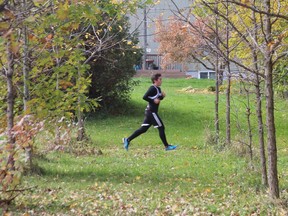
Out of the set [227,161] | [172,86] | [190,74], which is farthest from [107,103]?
[190,74]

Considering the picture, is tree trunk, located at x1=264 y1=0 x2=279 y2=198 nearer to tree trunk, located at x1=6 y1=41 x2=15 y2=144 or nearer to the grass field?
the grass field

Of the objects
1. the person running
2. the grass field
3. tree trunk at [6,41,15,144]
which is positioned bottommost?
the grass field

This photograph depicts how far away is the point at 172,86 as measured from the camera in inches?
1612

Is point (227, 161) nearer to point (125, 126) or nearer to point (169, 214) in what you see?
point (169, 214)

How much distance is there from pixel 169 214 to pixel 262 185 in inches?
81.8

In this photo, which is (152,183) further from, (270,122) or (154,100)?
(154,100)

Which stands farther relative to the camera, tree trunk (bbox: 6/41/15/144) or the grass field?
the grass field

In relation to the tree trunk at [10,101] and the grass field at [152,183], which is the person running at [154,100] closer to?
the grass field at [152,183]

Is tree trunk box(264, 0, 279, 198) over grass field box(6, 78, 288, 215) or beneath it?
over

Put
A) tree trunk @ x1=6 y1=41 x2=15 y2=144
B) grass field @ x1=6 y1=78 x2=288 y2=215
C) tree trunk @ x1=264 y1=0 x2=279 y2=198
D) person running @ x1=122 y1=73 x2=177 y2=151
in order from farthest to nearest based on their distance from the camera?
person running @ x1=122 y1=73 x2=177 y2=151 → grass field @ x1=6 y1=78 x2=288 y2=215 → tree trunk @ x1=264 y1=0 x2=279 y2=198 → tree trunk @ x1=6 y1=41 x2=15 y2=144

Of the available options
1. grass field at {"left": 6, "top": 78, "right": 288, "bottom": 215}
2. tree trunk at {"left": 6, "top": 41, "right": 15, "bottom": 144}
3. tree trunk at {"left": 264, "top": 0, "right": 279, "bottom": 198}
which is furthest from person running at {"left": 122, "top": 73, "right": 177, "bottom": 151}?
tree trunk at {"left": 264, "top": 0, "right": 279, "bottom": 198}

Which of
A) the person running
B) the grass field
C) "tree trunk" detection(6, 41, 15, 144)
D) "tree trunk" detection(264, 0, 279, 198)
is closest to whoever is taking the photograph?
"tree trunk" detection(6, 41, 15, 144)

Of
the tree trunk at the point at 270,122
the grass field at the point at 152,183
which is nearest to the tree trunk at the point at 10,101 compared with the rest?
the grass field at the point at 152,183

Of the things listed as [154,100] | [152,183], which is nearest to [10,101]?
[152,183]
